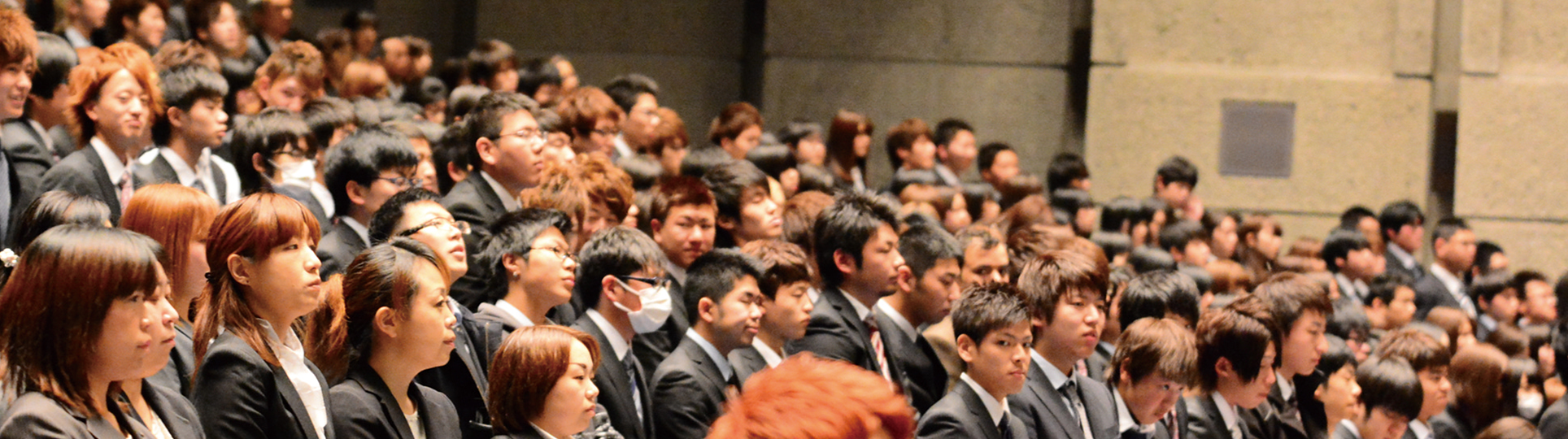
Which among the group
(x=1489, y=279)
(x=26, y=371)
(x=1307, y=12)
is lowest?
(x=1489, y=279)

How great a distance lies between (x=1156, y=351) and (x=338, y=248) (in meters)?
2.14

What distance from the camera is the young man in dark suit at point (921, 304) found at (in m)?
4.65

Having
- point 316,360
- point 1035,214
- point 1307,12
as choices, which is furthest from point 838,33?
point 316,360

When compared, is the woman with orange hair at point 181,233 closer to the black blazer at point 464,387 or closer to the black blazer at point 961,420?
the black blazer at point 464,387

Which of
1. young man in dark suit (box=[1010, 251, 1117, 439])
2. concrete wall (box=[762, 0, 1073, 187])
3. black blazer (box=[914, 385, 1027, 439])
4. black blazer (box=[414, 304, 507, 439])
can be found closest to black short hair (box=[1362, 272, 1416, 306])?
concrete wall (box=[762, 0, 1073, 187])

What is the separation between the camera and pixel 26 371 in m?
2.22

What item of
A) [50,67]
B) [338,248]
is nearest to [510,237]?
[338,248]

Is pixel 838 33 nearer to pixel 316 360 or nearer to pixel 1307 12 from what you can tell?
pixel 1307 12

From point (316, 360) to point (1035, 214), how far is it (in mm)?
4331

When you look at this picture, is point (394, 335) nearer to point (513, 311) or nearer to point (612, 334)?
point (513, 311)

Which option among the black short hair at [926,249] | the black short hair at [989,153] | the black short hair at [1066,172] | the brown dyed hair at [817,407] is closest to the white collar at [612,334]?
the black short hair at [926,249]

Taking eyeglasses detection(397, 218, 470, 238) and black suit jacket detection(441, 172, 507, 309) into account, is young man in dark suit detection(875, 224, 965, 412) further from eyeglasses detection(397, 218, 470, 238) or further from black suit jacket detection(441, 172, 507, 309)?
eyeglasses detection(397, 218, 470, 238)

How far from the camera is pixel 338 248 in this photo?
403 centimetres

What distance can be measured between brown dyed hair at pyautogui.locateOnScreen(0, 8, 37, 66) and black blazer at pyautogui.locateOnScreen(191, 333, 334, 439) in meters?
1.81
